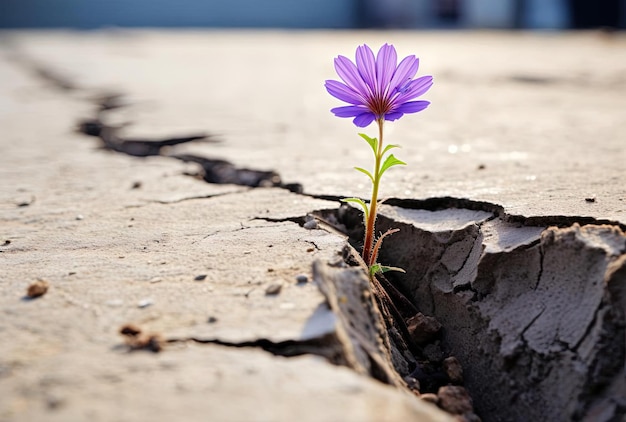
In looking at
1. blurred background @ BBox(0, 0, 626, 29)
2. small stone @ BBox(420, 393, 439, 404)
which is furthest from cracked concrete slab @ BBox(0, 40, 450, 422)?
blurred background @ BBox(0, 0, 626, 29)

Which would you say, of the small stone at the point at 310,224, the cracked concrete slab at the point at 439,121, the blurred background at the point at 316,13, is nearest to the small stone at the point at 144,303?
the small stone at the point at 310,224

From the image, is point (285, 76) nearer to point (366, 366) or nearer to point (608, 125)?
point (608, 125)

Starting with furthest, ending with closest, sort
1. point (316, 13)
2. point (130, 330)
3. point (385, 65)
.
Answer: point (316, 13)
point (385, 65)
point (130, 330)

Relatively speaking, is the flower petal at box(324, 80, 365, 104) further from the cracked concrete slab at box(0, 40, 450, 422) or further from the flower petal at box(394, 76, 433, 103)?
the cracked concrete slab at box(0, 40, 450, 422)

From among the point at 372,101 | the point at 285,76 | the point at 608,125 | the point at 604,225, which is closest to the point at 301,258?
the point at 372,101

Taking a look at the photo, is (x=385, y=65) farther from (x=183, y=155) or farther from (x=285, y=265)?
(x=183, y=155)

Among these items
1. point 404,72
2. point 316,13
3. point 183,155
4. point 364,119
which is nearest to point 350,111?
point 364,119

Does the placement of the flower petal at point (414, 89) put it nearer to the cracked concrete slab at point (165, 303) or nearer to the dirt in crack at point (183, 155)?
the cracked concrete slab at point (165, 303)
